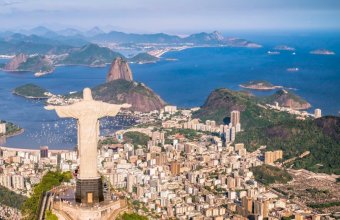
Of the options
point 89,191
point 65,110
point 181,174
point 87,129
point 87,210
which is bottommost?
point 181,174

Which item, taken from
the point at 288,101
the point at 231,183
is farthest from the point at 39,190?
the point at 288,101

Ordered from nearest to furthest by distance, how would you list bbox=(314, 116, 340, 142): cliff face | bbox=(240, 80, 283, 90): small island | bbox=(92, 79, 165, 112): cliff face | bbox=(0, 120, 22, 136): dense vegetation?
bbox=(314, 116, 340, 142): cliff face < bbox=(0, 120, 22, 136): dense vegetation < bbox=(92, 79, 165, 112): cliff face < bbox=(240, 80, 283, 90): small island

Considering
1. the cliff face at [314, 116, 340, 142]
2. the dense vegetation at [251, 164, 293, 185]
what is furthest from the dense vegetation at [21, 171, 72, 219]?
the cliff face at [314, 116, 340, 142]

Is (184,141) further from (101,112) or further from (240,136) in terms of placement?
(101,112)

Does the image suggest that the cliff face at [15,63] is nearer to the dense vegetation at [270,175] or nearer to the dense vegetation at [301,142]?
the dense vegetation at [301,142]

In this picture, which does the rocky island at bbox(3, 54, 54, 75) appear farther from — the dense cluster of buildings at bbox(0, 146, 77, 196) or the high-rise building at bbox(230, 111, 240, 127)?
the dense cluster of buildings at bbox(0, 146, 77, 196)

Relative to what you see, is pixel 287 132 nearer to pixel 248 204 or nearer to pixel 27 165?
pixel 248 204
